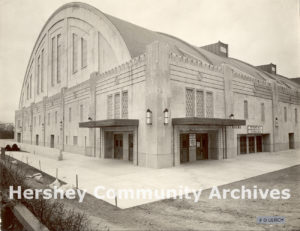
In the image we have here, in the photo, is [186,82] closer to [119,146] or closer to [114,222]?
[119,146]

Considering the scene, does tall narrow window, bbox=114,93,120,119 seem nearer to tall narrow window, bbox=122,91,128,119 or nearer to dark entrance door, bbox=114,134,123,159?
tall narrow window, bbox=122,91,128,119

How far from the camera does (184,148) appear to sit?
2030 cm

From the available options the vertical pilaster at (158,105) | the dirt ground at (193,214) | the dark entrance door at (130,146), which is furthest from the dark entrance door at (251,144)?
the dirt ground at (193,214)

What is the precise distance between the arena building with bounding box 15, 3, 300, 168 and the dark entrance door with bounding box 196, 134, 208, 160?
98 millimetres

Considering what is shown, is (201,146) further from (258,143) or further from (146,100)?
(258,143)

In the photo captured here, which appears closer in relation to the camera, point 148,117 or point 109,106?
point 148,117

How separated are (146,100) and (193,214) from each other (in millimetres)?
11206

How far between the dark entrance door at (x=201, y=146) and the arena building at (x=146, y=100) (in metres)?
0.10

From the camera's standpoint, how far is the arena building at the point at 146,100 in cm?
1759

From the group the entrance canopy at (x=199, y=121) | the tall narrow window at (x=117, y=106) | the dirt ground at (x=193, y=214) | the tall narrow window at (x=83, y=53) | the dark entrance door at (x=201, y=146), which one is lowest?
the dirt ground at (x=193, y=214)

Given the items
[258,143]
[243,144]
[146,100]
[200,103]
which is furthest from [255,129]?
[146,100]

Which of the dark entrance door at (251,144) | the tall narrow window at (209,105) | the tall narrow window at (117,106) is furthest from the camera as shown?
the dark entrance door at (251,144)

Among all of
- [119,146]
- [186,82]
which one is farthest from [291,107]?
[119,146]

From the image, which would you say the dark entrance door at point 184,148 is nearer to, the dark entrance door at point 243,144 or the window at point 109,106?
the window at point 109,106
